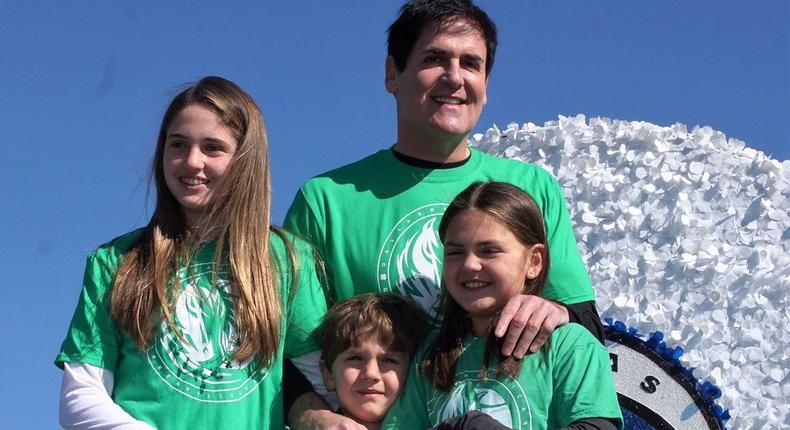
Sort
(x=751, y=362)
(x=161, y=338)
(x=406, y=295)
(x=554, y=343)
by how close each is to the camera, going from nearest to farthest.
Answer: (x=554, y=343) < (x=161, y=338) < (x=406, y=295) < (x=751, y=362)

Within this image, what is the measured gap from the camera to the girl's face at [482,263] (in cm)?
283

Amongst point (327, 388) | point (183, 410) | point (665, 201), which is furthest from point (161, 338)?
point (665, 201)

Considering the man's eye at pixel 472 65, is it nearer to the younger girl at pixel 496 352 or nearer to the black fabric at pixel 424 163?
the black fabric at pixel 424 163

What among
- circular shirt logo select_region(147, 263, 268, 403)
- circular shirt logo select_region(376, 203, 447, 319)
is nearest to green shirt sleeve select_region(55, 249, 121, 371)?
Result: circular shirt logo select_region(147, 263, 268, 403)

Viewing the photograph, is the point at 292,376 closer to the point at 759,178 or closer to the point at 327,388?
the point at 327,388

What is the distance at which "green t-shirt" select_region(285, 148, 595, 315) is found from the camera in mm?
3182

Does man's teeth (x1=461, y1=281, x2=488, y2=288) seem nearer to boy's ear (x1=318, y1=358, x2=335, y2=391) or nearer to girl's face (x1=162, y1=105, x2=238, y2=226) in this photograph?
boy's ear (x1=318, y1=358, x2=335, y2=391)

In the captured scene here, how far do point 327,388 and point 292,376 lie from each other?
115 millimetres

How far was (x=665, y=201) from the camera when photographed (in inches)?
196

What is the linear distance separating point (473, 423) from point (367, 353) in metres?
0.50

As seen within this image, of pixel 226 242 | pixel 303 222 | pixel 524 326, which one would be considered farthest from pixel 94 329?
pixel 524 326

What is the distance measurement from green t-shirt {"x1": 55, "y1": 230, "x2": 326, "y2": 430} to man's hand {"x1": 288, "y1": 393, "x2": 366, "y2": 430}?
0.16ft

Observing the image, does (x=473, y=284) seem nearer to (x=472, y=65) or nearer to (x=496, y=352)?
(x=496, y=352)

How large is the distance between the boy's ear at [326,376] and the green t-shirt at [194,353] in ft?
0.16
